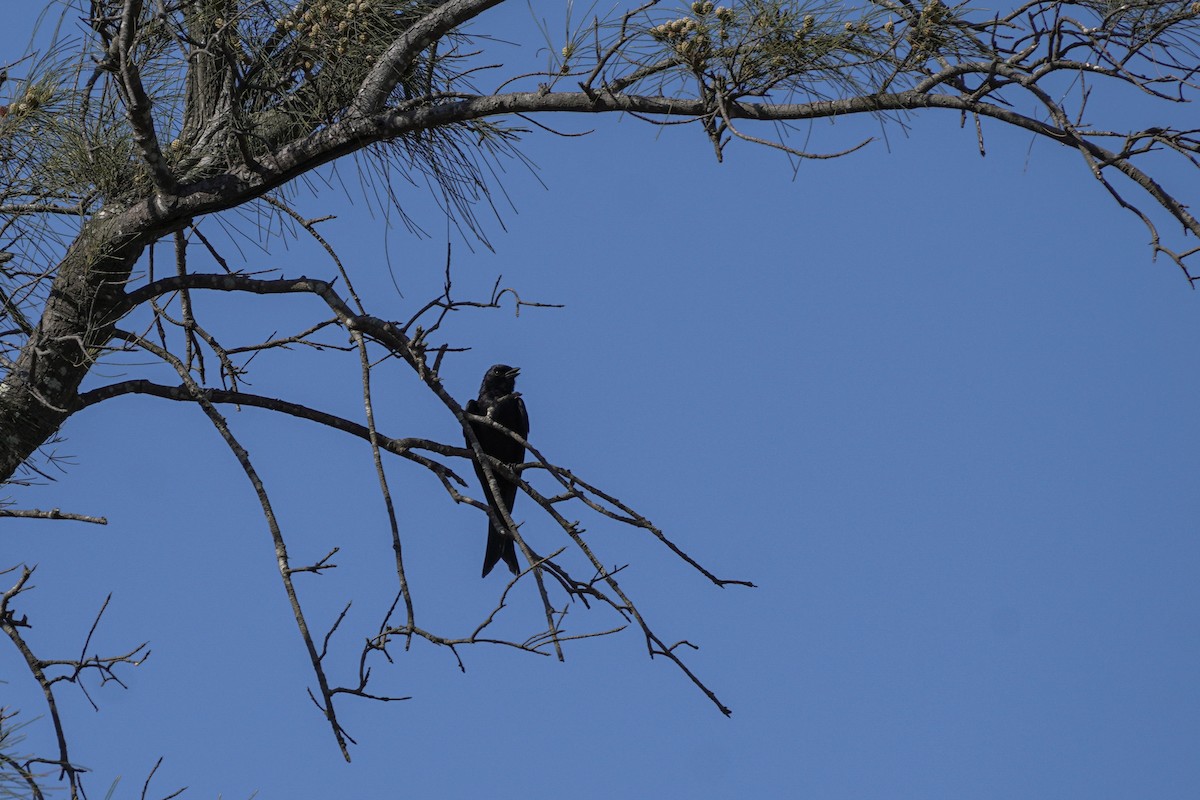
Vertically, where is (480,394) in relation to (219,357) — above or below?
above

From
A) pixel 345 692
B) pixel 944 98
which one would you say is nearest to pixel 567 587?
pixel 345 692

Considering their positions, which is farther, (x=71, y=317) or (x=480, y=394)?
(x=480, y=394)

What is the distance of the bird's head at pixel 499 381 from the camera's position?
5.54 meters

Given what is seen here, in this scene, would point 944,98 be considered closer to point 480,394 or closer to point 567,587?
point 567,587

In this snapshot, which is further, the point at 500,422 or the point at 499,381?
the point at 499,381

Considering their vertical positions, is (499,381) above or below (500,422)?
above

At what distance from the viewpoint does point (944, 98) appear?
2.49m

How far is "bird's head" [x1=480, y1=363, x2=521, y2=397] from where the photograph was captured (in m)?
5.54

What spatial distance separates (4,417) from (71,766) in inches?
40.7

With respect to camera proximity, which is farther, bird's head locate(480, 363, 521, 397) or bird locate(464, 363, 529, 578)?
bird's head locate(480, 363, 521, 397)

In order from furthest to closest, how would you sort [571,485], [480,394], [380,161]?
[480,394], [380,161], [571,485]

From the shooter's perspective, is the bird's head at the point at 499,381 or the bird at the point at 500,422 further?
the bird's head at the point at 499,381

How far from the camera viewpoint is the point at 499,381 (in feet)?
18.3

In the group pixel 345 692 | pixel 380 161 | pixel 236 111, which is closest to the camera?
pixel 345 692
